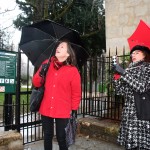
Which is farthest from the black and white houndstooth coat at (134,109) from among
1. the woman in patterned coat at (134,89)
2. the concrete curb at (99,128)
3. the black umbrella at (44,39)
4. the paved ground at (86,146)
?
the concrete curb at (99,128)

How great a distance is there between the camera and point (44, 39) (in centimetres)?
370

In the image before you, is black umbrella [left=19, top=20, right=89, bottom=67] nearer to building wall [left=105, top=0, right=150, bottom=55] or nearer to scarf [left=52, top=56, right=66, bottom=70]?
scarf [left=52, top=56, right=66, bottom=70]

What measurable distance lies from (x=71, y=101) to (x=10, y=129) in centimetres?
167

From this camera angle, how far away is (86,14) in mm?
15914

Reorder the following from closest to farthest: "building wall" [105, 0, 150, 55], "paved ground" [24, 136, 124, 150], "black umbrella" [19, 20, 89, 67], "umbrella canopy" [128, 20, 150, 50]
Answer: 1. "umbrella canopy" [128, 20, 150, 50]
2. "black umbrella" [19, 20, 89, 67]
3. "paved ground" [24, 136, 124, 150]
4. "building wall" [105, 0, 150, 55]

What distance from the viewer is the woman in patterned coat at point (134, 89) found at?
3092 millimetres

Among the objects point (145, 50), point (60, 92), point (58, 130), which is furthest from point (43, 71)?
point (145, 50)

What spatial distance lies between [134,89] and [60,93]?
945 mm

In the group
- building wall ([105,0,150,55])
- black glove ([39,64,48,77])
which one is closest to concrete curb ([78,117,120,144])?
black glove ([39,64,48,77])

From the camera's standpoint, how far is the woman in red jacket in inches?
130

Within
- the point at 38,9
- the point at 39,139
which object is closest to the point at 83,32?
the point at 38,9

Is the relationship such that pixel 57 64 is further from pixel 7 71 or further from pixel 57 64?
pixel 7 71

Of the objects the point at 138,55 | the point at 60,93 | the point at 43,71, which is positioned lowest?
the point at 60,93

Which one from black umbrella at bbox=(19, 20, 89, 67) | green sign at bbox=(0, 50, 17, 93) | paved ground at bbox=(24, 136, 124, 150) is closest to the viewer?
black umbrella at bbox=(19, 20, 89, 67)
